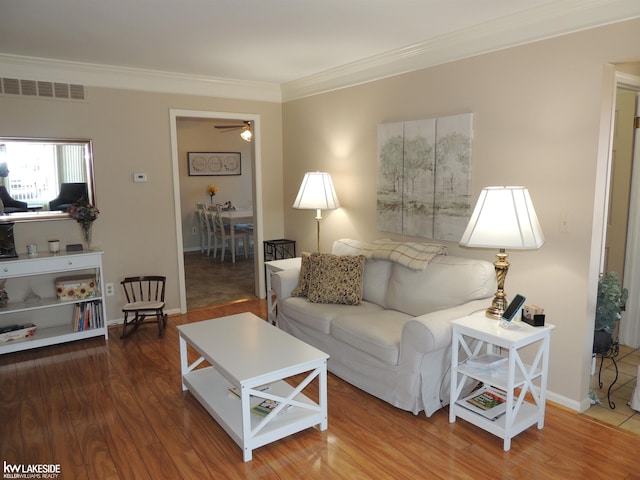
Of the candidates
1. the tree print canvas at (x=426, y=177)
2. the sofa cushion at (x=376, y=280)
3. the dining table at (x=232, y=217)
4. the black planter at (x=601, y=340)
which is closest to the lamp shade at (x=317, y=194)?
the tree print canvas at (x=426, y=177)

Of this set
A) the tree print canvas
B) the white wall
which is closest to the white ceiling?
the white wall

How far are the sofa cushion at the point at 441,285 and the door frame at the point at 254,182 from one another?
2.32 meters

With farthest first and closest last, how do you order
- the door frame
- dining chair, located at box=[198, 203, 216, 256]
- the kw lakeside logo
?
1. dining chair, located at box=[198, 203, 216, 256]
2. the door frame
3. the kw lakeside logo

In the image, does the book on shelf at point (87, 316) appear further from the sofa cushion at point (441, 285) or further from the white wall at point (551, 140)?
the white wall at point (551, 140)

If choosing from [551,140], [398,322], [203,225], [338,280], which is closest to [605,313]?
[551,140]

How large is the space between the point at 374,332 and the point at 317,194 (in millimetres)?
1703

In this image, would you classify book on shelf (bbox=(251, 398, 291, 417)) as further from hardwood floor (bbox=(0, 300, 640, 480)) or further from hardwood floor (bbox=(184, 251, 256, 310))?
hardwood floor (bbox=(184, 251, 256, 310))

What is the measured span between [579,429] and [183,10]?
11.3ft

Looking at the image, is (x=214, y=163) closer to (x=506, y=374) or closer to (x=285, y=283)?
(x=285, y=283)

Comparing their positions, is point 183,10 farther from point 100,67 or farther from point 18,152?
point 18,152

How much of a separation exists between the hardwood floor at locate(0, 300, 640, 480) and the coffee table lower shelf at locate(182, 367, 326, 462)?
0.26 feet

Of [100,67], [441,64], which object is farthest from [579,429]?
[100,67]

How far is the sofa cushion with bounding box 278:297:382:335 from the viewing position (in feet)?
11.3

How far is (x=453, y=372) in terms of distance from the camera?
9.06ft
